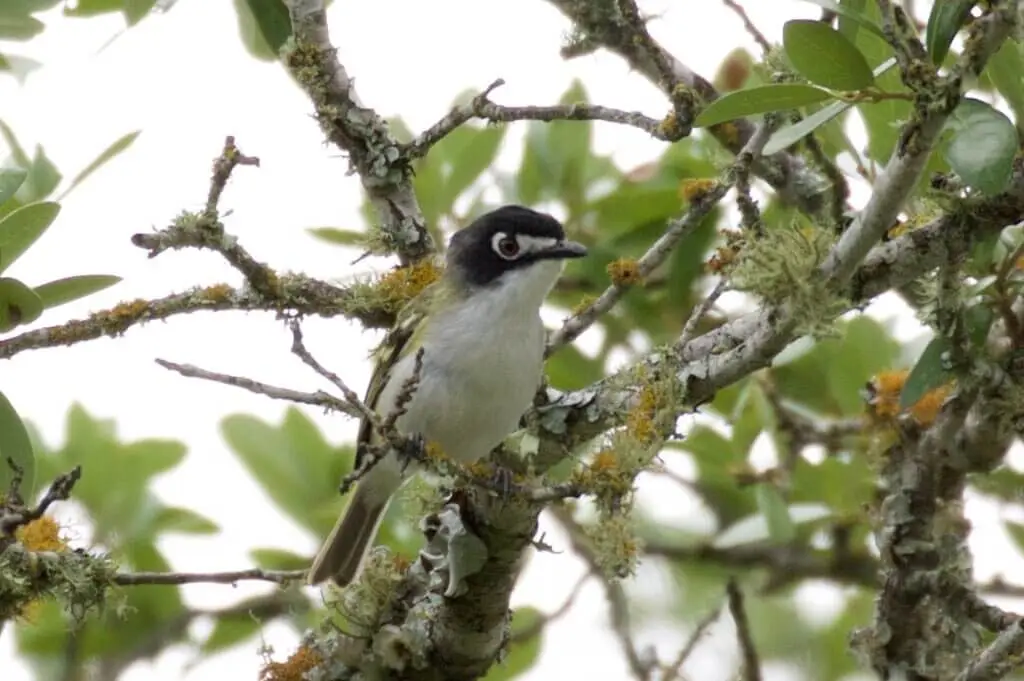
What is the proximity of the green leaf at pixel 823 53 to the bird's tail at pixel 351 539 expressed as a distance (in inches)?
98.5

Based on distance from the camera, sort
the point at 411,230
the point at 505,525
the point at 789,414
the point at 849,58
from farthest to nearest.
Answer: the point at 789,414 → the point at 411,230 → the point at 505,525 → the point at 849,58

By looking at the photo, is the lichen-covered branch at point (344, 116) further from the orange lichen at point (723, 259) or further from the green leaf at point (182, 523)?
the green leaf at point (182, 523)

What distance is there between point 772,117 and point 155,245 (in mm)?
1523

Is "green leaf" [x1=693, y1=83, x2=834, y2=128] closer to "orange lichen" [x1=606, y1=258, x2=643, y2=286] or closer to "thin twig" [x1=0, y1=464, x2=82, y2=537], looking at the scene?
"orange lichen" [x1=606, y1=258, x2=643, y2=286]

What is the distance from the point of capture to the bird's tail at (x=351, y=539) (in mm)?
4789

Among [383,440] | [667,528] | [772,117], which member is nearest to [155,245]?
[383,440]

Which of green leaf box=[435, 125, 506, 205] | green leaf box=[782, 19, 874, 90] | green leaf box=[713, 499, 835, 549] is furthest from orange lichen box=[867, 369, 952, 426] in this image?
green leaf box=[782, 19, 874, 90]

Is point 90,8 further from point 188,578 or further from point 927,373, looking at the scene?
point 927,373

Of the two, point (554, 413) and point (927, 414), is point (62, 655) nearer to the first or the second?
point (554, 413)

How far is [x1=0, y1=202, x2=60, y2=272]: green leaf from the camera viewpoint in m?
3.24

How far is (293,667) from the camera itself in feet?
13.6

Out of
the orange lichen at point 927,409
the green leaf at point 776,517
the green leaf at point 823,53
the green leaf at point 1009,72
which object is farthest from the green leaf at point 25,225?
the orange lichen at point 927,409

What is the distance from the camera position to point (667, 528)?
5621 millimetres

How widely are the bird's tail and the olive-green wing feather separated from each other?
1.17 feet
